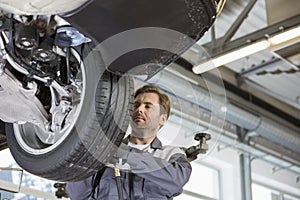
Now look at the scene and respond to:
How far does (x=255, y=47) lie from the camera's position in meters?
4.66

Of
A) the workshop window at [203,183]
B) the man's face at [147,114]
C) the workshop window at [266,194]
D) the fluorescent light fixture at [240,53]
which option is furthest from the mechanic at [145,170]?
the workshop window at [266,194]

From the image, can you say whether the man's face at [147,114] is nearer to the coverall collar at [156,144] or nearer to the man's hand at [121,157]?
the coverall collar at [156,144]

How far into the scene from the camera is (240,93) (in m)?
7.46

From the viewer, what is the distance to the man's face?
7.55 feet

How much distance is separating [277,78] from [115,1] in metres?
6.16

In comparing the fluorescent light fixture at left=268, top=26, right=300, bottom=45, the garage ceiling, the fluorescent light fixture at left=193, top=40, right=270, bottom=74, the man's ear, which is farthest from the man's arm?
the garage ceiling

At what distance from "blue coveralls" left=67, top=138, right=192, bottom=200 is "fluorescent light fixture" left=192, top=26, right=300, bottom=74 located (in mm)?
1632

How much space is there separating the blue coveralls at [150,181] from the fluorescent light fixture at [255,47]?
1.63 m

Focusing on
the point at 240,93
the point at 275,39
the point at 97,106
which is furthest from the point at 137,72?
the point at 240,93

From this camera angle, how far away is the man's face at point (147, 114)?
2303mm

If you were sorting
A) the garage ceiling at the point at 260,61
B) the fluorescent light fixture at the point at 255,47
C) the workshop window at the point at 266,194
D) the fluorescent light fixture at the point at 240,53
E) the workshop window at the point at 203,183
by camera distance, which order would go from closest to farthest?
the fluorescent light fixture at the point at 255,47 < the fluorescent light fixture at the point at 240,53 < the garage ceiling at the point at 260,61 < the workshop window at the point at 203,183 < the workshop window at the point at 266,194

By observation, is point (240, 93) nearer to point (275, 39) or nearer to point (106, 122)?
point (275, 39)

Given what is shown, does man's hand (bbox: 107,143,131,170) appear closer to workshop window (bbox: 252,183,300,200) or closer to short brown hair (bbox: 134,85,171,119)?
short brown hair (bbox: 134,85,171,119)

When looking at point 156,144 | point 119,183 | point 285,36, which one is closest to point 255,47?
point 285,36
